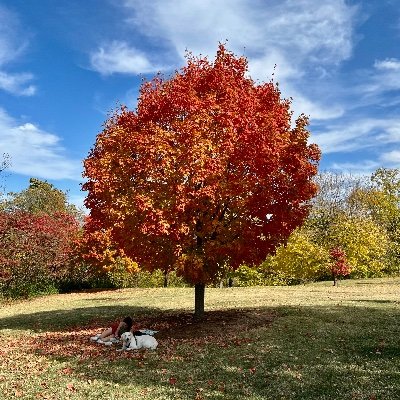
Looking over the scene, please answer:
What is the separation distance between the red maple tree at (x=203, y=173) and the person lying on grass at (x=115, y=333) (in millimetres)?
2907

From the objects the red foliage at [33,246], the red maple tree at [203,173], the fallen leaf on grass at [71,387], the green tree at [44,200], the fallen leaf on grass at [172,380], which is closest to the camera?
the fallen leaf on grass at [71,387]

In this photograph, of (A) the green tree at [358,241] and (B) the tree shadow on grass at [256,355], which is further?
(A) the green tree at [358,241]

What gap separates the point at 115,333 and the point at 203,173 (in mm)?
8249

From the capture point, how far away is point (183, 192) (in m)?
19.2

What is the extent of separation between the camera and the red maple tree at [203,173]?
761 inches

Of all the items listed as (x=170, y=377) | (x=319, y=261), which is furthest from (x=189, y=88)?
(x=319, y=261)

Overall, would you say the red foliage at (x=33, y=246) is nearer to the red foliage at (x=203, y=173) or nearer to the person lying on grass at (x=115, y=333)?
the red foliage at (x=203, y=173)

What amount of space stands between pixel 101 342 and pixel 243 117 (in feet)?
39.4

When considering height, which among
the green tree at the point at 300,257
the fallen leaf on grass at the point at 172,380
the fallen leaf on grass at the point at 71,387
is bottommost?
the fallen leaf on grass at the point at 71,387

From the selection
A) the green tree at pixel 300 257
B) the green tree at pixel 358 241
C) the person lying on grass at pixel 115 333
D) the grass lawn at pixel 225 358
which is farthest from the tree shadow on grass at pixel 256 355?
the green tree at pixel 358 241

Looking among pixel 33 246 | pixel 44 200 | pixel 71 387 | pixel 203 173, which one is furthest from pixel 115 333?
pixel 44 200

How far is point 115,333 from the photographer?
20031 mm

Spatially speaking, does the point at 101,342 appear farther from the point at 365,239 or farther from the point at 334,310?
the point at 365,239

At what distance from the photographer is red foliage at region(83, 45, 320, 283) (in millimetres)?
19328
